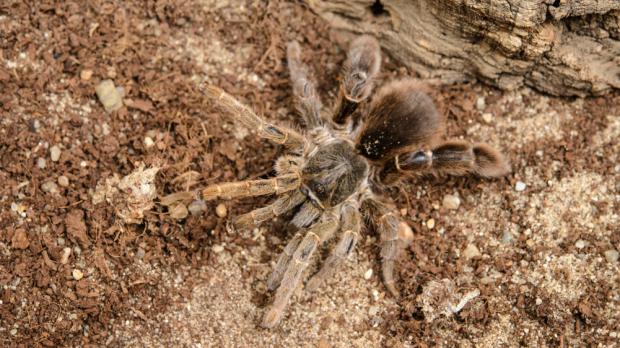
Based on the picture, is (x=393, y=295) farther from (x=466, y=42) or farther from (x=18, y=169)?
(x=18, y=169)

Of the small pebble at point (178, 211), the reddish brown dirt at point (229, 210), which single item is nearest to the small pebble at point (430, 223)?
the reddish brown dirt at point (229, 210)

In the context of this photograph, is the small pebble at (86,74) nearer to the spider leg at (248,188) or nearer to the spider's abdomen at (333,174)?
the spider leg at (248,188)

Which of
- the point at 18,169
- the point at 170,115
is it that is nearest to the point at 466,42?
the point at 170,115

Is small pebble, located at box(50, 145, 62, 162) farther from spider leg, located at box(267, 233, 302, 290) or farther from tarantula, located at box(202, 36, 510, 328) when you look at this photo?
spider leg, located at box(267, 233, 302, 290)

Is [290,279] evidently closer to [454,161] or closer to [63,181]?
[454,161]

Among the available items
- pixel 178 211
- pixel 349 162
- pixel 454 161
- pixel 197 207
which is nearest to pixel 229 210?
pixel 197 207
